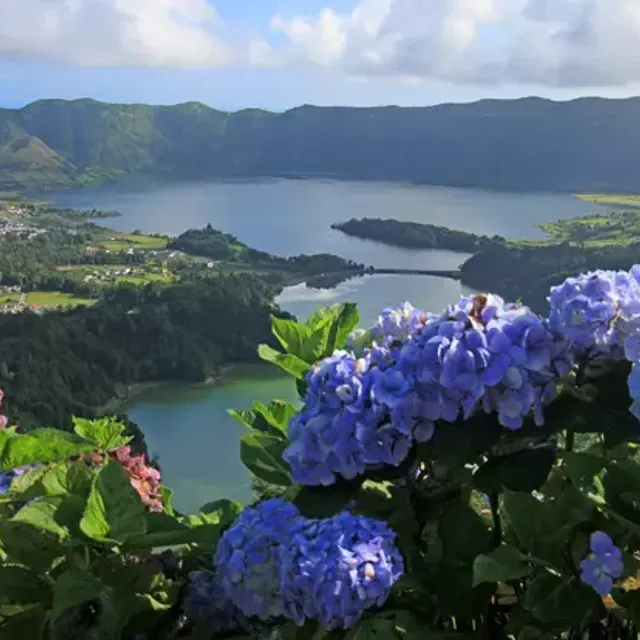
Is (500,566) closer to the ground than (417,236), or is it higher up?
higher up

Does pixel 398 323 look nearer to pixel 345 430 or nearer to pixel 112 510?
pixel 345 430

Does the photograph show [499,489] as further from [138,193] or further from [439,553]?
[138,193]

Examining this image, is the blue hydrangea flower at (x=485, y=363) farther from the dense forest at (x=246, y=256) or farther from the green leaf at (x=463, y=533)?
the dense forest at (x=246, y=256)

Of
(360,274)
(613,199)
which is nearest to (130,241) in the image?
(360,274)

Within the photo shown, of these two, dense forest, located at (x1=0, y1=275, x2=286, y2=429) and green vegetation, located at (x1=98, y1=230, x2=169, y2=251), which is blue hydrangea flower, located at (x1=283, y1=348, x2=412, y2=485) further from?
green vegetation, located at (x1=98, y1=230, x2=169, y2=251)

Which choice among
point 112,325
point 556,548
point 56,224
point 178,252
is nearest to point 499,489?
point 556,548

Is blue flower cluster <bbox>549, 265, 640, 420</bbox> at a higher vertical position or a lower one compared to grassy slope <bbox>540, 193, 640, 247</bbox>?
higher

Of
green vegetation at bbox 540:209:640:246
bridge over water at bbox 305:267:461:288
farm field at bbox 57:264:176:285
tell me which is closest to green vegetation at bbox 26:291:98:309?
farm field at bbox 57:264:176:285
